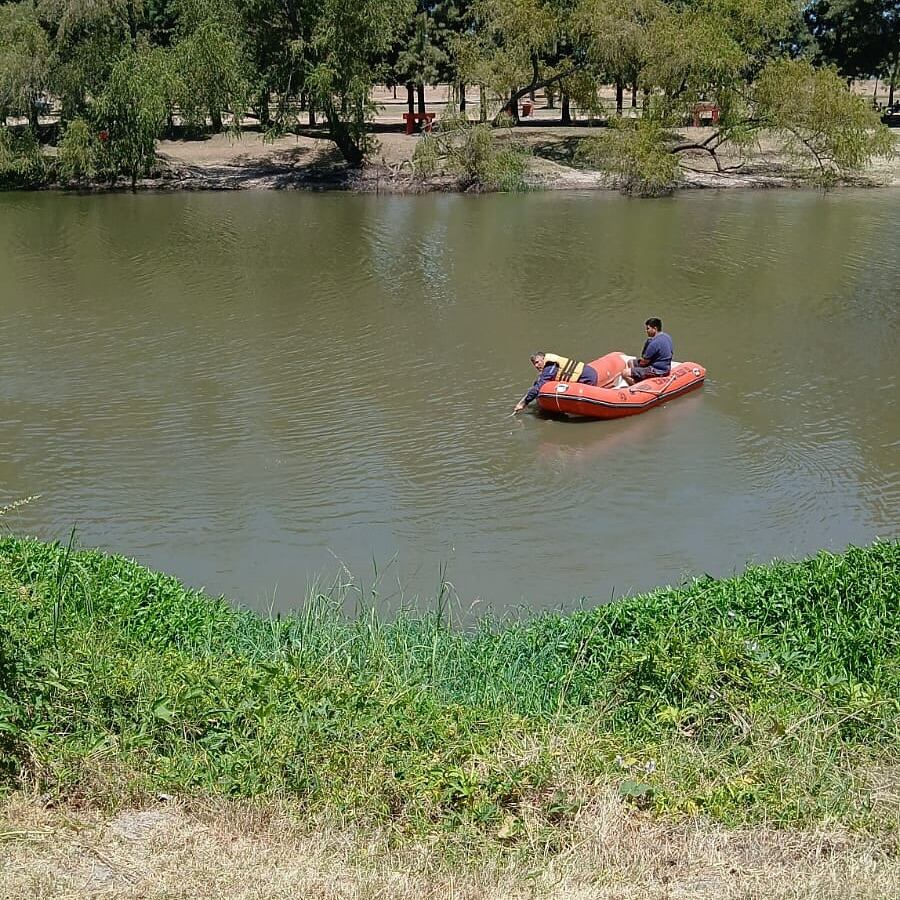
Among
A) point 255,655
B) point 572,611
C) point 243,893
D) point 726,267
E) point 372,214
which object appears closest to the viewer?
point 243,893

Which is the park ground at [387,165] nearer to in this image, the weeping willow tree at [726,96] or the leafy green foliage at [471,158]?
the leafy green foliage at [471,158]

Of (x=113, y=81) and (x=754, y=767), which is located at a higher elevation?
(x=113, y=81)

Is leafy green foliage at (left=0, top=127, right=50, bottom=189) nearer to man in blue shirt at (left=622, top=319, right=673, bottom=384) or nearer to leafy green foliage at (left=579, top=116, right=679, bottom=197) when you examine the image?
leafy green foliage at (left=579, top=116, right=679, bottom=197)

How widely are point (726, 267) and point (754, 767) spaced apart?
1931cm

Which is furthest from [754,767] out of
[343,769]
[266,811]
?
[266,811]

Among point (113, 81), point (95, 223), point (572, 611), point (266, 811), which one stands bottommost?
point (572, 611)

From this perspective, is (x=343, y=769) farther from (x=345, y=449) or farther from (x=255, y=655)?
(x=345, y=449)

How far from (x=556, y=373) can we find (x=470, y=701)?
25.0 ft

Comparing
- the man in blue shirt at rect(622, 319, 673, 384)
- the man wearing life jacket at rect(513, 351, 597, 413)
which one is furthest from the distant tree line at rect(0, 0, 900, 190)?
the man wearing life jacket at rect(513, 351, 597, 413)

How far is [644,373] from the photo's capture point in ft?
49.1

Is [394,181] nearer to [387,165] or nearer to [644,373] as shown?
[387,165]

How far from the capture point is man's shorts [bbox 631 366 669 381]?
1485 cm

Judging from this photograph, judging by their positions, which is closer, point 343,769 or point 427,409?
point 343,769

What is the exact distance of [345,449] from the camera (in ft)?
43.7
